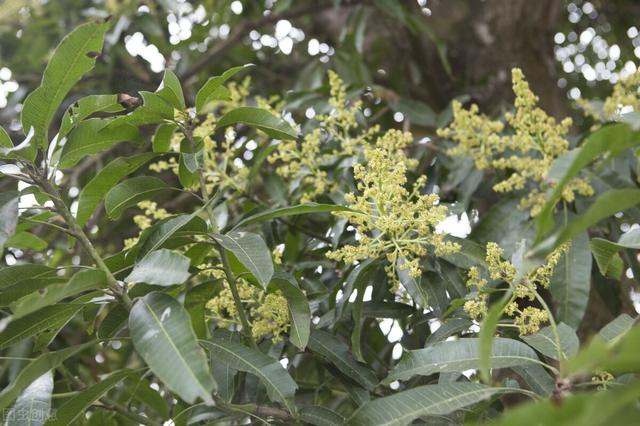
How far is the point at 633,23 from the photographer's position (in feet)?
12.0

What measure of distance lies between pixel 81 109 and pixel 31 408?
20.5 inches

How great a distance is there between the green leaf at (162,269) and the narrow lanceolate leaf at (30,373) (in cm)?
16

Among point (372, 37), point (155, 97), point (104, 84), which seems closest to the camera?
point (155, 97)

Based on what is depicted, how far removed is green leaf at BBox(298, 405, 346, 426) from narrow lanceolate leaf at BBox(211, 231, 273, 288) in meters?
0.27

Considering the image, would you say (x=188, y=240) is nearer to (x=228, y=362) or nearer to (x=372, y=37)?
(x=228, y=362)

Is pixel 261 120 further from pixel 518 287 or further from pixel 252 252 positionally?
pixel 518 287

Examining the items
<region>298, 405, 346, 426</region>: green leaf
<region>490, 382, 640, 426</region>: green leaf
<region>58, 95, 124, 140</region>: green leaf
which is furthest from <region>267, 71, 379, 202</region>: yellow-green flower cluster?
<region>490, 382, 640, 426</region>: green leaf

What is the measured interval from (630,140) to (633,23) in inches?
123

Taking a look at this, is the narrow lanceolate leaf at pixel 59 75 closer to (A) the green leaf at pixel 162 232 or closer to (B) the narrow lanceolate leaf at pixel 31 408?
(A) the green leaf at pixel 162 232

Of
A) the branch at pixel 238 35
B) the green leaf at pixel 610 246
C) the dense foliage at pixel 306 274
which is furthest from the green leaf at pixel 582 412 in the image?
the branch at pixel 238 35

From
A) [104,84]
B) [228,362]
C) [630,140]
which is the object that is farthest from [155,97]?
[104,84]

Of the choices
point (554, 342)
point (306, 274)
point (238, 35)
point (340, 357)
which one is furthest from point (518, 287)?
point (238, 35)

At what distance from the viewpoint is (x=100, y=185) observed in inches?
57.9

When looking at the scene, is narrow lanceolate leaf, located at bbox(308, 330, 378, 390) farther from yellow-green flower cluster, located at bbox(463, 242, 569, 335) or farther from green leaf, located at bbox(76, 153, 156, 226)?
green leaf, located at bbox(76, 153, 156, 226)
